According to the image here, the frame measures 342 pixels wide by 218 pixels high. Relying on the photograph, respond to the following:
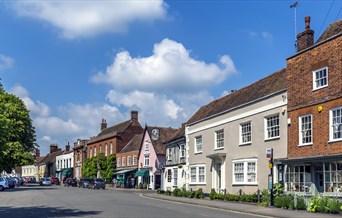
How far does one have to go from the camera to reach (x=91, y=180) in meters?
64.2

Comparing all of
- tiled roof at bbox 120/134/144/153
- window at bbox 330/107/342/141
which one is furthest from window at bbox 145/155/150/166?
window at bbox 330/107/342/141

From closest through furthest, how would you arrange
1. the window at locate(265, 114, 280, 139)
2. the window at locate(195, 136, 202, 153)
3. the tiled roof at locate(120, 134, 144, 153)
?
1. the window at locate(265, 114, 280, 139)
2. the window at locate(195, 136, 202, 153)
3. the tiled roof at locate(120, 134, 144, 153)

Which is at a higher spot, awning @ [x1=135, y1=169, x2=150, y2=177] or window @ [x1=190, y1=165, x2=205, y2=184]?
window @ [x1=190, y1=165, x2=205, y2=184]

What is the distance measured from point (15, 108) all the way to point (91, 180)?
14.3 meters

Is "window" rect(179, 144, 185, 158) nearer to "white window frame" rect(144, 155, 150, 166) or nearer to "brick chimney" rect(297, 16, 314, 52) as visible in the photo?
"white window frame" rect(144, 155, 150, 166)

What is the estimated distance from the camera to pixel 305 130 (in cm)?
2591

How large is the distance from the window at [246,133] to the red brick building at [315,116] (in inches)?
196

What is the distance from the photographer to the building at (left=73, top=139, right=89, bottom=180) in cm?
9262

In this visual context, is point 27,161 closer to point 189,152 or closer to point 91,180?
point 91,180

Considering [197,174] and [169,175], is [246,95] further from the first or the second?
[169,175]

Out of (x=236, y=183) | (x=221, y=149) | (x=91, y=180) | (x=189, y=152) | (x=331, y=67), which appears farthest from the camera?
(x=91, y=180)

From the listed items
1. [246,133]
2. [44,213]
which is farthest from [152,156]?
[44,213]

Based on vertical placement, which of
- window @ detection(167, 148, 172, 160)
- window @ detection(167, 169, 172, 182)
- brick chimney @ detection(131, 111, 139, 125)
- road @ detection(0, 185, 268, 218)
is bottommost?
road @ detection(0, 185, 268, 218)

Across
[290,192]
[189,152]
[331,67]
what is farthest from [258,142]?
[189,152]
